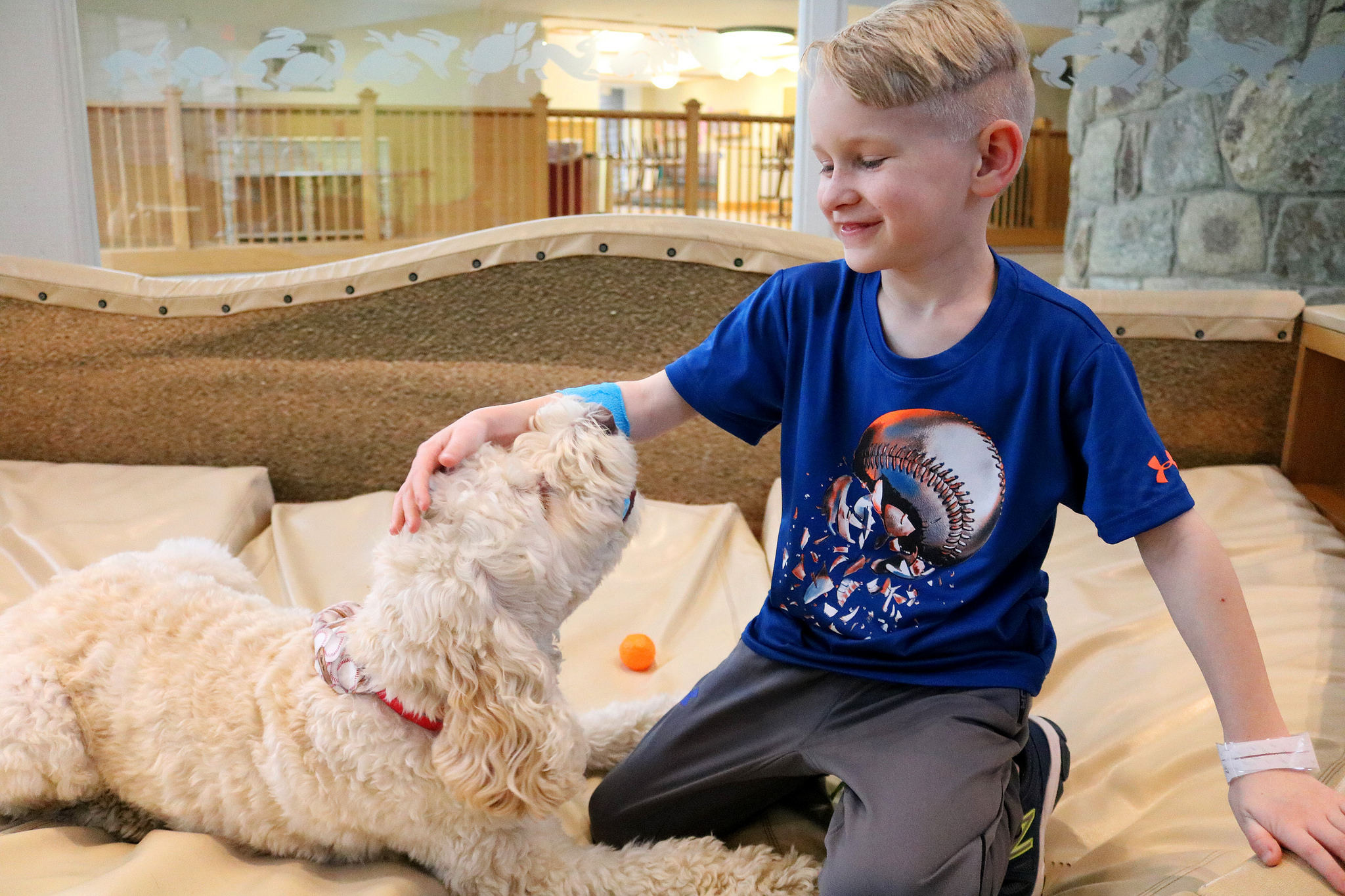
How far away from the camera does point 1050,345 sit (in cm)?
133

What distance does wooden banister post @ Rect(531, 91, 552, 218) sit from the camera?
3404 millimetres

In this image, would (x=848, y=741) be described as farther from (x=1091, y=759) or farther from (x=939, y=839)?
(x=1091, y=759)

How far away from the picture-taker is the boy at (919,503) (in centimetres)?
123

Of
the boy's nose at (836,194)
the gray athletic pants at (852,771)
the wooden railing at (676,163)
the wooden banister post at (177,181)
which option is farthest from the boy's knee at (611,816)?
the wooden banister post at (177,181)

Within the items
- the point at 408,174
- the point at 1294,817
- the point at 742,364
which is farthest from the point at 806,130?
the point at 1294,817

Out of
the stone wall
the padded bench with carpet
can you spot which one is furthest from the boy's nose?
the stone wall

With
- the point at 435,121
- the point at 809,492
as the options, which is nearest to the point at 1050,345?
the point at 809,492

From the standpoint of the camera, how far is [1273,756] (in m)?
1.10

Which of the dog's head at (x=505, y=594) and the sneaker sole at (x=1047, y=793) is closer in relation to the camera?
the dog's head at (x=505, y=594)

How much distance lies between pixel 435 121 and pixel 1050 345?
2.67 meters

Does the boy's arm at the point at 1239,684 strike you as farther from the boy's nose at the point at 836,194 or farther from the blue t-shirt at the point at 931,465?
the boy's nose at the point at 836,194

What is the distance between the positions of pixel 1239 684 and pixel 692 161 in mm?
2769

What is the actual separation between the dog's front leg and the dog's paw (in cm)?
67

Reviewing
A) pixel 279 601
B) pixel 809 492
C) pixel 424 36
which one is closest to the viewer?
pixel 809 492
